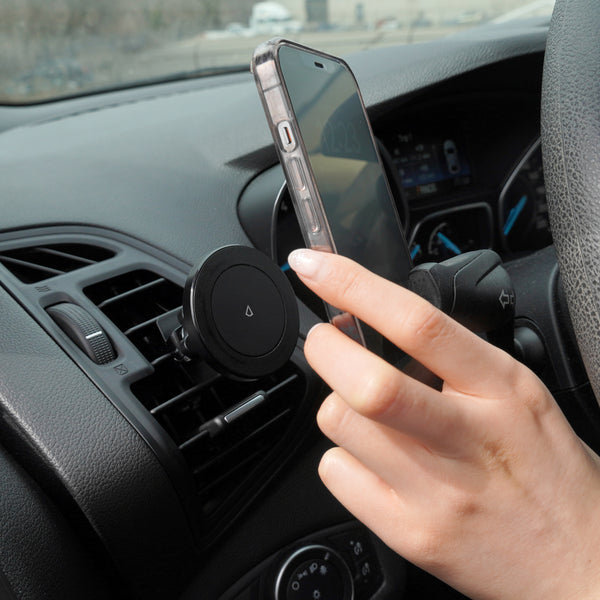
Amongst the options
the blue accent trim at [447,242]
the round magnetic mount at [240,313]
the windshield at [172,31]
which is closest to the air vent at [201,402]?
the round magnetic mount at [240,313]

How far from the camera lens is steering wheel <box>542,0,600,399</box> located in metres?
0.73

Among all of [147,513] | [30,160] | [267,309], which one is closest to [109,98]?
[30,160]

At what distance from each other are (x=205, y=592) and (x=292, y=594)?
13 centimetres

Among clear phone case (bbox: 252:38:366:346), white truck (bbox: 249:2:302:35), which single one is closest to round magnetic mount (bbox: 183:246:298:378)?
clear phone case (bbox: 252:38:366:346)

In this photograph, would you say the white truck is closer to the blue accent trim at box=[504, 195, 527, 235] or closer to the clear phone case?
the blue accent trim at box=[504, 195, 527, 235]

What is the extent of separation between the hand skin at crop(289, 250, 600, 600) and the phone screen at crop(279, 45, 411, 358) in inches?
6.3

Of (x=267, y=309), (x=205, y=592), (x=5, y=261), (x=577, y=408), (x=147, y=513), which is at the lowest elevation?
(x=577, y=408)

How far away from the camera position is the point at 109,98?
2.16 m

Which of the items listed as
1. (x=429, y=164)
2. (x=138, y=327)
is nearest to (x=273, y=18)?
(x=429, y=164)

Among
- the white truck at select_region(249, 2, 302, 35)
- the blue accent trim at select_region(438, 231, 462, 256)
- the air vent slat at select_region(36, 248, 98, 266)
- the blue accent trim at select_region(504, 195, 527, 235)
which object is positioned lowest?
the blue accent trim at select_region(504, 195, 527, 235)

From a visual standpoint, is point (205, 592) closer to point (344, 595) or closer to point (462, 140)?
point (344, 595)

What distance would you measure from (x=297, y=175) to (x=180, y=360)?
38 centimetres

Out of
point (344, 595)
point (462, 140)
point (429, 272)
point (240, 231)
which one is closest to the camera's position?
point (429, 272)

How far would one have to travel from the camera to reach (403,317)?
1.85 ft
